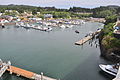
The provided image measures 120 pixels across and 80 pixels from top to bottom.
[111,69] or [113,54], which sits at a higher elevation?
[113,54]

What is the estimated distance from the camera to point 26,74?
14422mm

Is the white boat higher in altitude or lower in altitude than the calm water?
higher

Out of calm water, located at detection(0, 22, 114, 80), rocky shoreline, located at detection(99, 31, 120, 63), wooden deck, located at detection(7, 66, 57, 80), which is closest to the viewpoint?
wooden deck, located at detection(7, 66, 57, 80)

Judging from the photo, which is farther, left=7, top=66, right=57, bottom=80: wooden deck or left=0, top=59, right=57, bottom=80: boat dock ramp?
left=0, top=59, right=57, bottom=80: boat dock ramp

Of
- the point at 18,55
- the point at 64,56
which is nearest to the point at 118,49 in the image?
the point at 64,56

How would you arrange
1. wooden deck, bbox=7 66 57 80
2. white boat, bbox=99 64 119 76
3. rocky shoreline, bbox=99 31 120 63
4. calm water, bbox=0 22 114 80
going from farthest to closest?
rocky shoreline, bbox=99 31 120 63 → calm water, bbox=0 22 114 80 → white boat, bbox=99 64 119 76 → wooden deck, bbox=7 66 57 80

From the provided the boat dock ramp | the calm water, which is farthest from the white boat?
the boat dock ramp

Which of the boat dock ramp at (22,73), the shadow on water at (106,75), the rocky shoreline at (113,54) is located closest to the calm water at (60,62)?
the shadow on water at (106,75)

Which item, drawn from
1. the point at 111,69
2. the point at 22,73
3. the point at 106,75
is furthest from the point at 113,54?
the point at 22,73

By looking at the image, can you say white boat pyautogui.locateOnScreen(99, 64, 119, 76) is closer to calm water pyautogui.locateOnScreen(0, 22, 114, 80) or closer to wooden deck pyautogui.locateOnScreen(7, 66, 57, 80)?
calm water pyautogui.locateOnScreen(0, 22, 114, 80)

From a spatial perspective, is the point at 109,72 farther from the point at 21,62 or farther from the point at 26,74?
the point at 21,62

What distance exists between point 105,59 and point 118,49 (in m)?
2.19

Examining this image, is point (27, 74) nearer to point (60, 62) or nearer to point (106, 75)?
point (60, 62)

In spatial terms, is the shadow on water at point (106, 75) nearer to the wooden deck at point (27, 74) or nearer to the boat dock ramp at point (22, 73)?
the boat dock ramp at point (22, 73)
